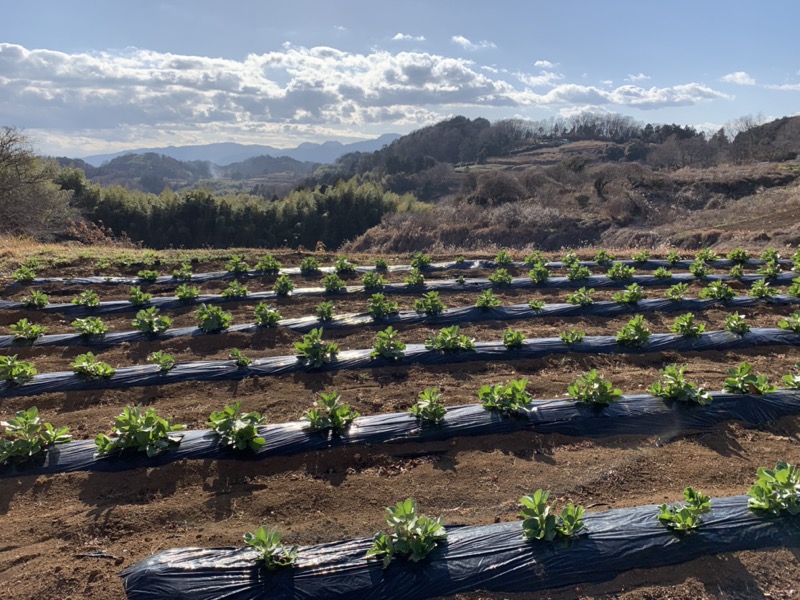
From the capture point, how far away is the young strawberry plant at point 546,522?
3141 mm

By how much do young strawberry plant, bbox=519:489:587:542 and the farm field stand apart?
30 cm

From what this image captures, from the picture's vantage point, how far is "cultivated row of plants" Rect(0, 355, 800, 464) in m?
4.22

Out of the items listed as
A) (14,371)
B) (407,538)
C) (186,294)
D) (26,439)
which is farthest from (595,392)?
(186,294)

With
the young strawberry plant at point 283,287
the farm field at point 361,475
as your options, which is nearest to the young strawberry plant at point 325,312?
the farm field at point 361,475

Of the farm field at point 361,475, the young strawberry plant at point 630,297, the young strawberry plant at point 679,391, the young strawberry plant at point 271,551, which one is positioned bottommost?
the farm field at point 361,475

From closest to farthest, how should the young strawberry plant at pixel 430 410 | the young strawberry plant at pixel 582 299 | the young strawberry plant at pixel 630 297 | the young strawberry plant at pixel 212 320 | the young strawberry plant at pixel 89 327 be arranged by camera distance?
the young strawberry plant at pixel 430 410
the young strawberry plant at pixel 89 327
the young strawberry plant at pixel 212 320
the young strawberry plant at pixel 582 299
the young strawberry plant at pixel 630 297

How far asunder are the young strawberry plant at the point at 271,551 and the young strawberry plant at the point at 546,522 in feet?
4.72

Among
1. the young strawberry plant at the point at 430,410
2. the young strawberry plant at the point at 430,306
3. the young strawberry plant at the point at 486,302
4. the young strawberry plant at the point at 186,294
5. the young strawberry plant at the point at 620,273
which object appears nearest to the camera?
the young strawberry plant at the point at 430,410

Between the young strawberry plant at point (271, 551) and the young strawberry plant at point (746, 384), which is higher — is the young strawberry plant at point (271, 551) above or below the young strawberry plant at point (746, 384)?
below

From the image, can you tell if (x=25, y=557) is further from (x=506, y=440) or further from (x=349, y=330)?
(x=349, y=330)

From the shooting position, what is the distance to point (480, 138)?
85438 millimetres

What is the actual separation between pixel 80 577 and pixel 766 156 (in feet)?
176

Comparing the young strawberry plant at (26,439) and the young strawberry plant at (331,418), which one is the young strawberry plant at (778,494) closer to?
the young strawberry plant at (331,418)

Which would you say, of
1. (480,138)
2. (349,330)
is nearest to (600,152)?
(480,138)
